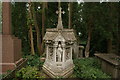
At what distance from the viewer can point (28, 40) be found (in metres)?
17.1

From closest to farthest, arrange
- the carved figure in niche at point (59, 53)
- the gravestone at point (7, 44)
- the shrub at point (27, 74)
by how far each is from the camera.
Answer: the shrub at point (27, 74), the gravestone at point (7, 44), the carved figure in niche at point (59, 53)

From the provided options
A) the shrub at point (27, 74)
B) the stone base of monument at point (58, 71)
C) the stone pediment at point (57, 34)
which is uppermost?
the stone pediment at point (57, 34)

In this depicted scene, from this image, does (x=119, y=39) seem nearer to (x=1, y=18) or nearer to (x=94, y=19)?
(x=94, y=19)

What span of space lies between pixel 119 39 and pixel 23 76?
26.3ft

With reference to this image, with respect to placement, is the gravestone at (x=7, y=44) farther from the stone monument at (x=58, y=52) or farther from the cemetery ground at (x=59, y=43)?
the stone monument at (x=58, y=52)

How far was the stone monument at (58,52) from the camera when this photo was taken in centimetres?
777

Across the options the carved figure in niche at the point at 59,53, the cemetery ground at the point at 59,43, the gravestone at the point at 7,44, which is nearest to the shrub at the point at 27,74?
the cemetery ground at the point at 59,43

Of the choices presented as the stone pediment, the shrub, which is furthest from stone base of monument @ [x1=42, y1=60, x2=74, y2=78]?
the shrub

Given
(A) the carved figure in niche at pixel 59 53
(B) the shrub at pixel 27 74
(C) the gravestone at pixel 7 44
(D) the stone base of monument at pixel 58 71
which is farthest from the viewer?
(A) the carved figure in niche at pixel 59 53

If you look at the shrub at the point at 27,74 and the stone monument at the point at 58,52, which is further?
the stone monument at the point at 58,52

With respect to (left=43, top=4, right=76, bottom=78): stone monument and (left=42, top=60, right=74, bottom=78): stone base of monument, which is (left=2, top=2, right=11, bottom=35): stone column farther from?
(left=42, top=60, right=74, bottom=78): stone base of monument

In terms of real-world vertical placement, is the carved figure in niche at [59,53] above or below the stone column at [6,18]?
below

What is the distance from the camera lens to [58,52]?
7910 mm

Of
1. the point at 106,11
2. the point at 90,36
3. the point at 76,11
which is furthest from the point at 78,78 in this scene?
the point at 76,11
